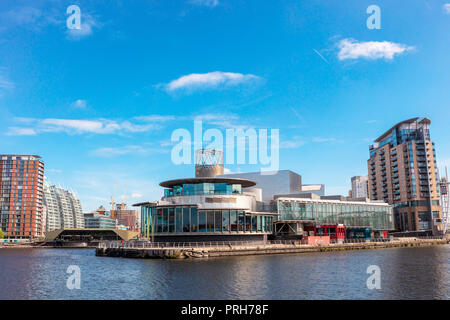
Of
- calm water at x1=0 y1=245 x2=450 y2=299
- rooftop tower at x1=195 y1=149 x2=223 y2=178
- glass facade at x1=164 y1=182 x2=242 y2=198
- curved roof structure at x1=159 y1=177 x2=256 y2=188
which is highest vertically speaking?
rooftop tower at x1=195 y1=149 x2=223 y2=178

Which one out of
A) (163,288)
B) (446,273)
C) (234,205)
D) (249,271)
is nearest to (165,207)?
(234,205)

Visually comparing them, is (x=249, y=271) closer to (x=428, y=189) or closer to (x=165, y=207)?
(x=165, y=207)

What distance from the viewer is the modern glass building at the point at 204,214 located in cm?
9244

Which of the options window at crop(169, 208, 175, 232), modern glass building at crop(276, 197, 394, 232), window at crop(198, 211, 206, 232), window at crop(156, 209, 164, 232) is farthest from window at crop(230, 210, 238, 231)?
modern glass building at crop(276, 197, 394, 232)

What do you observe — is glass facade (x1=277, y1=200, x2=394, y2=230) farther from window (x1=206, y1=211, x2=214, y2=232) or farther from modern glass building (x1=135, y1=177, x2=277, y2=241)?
window (x1=206, y1=211, x2=214, y2=232)

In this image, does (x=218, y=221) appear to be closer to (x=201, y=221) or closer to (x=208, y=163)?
(x=201, y=221)

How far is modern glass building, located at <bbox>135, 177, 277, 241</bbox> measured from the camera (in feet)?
303

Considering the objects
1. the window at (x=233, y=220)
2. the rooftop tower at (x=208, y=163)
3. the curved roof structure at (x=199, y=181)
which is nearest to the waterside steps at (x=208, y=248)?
the window at (x=233, y=220)

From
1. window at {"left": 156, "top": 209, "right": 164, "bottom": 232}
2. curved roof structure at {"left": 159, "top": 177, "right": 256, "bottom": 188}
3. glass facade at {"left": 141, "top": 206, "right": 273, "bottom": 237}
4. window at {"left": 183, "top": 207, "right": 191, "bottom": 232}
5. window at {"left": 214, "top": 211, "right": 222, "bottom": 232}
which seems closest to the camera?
window at {"left": 214, "top": 211, "right": 222, "bottom": 232}

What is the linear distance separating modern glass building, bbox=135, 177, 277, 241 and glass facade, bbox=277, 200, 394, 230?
11.8 metres

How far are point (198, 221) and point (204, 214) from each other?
2.09 m

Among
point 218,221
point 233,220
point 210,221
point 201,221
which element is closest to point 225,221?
point 218,221
